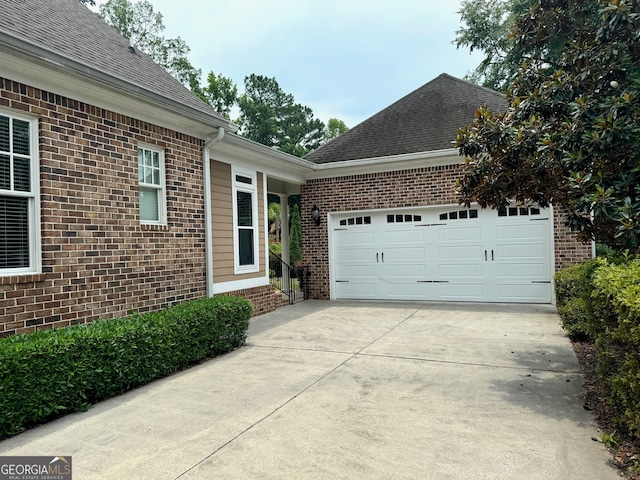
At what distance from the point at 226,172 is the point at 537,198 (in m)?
5.46

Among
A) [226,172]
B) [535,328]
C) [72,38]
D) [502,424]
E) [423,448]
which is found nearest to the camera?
[423,448]

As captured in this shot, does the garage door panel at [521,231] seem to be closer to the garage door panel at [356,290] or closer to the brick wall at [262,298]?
the garage door panel at [356,290]

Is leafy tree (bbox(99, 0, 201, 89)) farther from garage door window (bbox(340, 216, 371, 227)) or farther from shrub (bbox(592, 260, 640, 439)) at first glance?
shrub (bbox(592, 260, 640, 439))

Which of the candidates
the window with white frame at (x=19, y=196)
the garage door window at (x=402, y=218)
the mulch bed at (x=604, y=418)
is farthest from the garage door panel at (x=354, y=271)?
the window with white frame at (x=19, y=196)

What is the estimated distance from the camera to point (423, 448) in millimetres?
2900

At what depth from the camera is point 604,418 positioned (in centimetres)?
327

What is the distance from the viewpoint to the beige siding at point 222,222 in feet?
24.7

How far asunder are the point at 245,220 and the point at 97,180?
3642 mm

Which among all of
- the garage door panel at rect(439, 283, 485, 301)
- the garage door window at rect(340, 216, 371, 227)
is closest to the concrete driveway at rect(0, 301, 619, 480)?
the garage door panel at rect(439, 283, 485, 301)

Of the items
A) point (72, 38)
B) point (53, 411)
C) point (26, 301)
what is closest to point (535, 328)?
point (53, 411)

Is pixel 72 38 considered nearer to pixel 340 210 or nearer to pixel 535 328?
pixel 340 210

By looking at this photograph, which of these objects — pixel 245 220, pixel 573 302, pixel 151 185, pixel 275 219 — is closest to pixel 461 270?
pixel 573 302

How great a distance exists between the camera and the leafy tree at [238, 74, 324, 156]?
31.9 m

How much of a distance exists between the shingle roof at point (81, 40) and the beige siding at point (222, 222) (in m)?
1.32
